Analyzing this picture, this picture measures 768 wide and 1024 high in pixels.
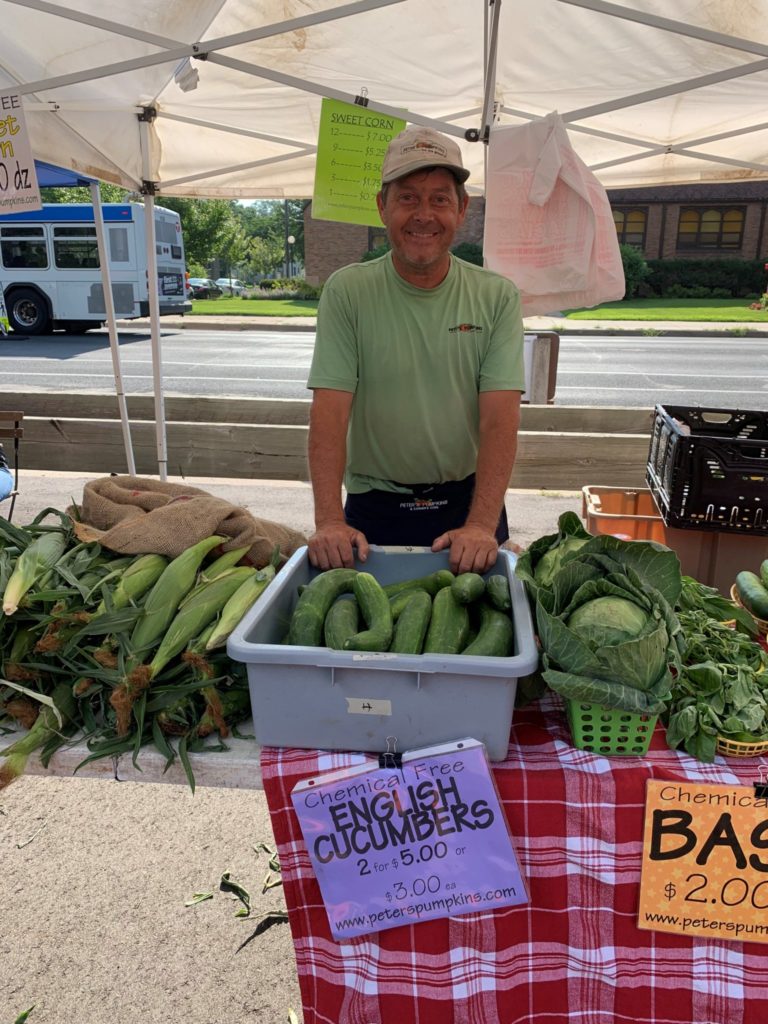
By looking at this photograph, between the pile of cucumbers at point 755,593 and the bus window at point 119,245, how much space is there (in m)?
20.2

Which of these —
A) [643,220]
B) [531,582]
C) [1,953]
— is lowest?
[1,953]

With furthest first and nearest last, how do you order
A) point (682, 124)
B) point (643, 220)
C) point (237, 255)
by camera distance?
1. point (237, 255)
2. point (643, 220)
3. point (682, 124)

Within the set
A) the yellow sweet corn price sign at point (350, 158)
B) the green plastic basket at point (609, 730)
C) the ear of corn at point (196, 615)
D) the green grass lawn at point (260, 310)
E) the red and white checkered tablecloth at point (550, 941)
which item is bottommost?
the red and white checkered tablecloth at point (550, 941)

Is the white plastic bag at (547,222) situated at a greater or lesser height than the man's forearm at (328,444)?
greater

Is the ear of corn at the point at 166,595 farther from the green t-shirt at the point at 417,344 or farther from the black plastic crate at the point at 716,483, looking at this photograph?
the black plastic crate at the point at 716,483

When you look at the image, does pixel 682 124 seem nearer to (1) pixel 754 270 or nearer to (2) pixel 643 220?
(1) pixel 754 270

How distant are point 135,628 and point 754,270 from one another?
35.8m

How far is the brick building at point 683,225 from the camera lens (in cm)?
3422

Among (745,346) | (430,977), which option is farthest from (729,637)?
(745,346)

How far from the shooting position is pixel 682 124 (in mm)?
4348

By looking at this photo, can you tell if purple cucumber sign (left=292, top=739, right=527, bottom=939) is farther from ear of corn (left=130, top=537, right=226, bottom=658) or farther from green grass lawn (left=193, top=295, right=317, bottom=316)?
green grass lawn (left=193, top=295, right=317, bottom=316)

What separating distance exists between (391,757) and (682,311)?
94.4 ft

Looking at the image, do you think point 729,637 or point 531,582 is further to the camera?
point 729,637

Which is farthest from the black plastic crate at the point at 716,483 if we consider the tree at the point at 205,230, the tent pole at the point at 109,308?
the tree at the point at 205,230
